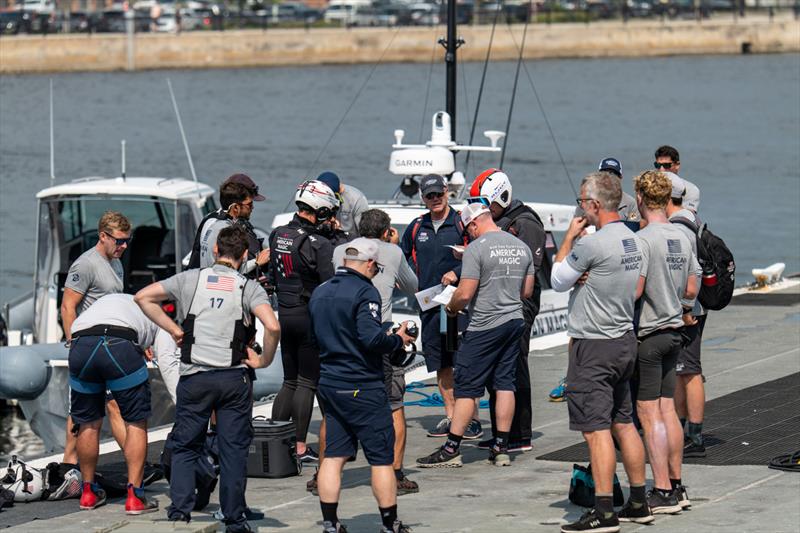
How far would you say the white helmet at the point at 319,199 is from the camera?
9.97 m

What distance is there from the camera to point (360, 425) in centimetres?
838

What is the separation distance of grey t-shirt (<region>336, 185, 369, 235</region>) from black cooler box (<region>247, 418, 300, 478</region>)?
6.25ft

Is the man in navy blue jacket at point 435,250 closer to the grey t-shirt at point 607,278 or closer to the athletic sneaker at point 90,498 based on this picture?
the grey t-shirt at point 607,278

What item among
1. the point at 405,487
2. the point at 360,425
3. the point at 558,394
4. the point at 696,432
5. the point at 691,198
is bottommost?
the point at 558,394

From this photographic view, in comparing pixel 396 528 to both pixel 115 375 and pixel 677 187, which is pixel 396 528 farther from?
pixel 677 187

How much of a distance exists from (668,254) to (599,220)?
561mm

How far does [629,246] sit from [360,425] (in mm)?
1742

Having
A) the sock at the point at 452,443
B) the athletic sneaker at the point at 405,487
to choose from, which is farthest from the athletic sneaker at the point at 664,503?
the sock at the point at 452,443

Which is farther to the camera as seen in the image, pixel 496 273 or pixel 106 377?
pixel 496 273

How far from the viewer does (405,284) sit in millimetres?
10000

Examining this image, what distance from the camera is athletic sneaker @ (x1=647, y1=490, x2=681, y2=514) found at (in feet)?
28.9

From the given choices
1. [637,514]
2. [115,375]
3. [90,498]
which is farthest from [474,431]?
[115,375]

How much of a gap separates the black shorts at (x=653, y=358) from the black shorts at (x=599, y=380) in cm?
28

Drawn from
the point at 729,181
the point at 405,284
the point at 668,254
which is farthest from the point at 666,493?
the point at 729,181
